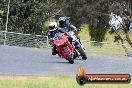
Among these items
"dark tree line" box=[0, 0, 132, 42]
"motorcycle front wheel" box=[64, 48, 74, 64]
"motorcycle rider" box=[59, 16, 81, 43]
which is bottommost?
"dark tree line" box=[0, 0, 132, 42]

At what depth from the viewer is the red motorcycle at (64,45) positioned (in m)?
14.8

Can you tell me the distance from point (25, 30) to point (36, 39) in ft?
29.7

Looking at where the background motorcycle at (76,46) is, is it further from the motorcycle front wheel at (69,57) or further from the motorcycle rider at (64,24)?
the motorcycle front wheel at (69,57)

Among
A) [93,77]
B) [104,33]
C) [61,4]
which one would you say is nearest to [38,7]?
[61,4]

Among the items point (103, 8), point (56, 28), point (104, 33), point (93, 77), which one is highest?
point (93, 77)

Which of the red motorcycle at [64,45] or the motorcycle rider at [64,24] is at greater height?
the motorcycle rider at [64,24]

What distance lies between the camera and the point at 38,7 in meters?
38.9

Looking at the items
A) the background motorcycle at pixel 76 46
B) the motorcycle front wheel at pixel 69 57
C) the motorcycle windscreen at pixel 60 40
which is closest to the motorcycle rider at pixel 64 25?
the background motorcycle at pixel 76 46

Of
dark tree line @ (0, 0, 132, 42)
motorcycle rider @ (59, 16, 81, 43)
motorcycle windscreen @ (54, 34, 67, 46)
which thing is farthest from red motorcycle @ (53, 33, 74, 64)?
dark tree line @ (0, 0, 132, 42)

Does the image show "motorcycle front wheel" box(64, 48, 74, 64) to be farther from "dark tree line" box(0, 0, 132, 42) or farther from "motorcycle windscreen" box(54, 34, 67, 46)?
"dark tree line" box(0, 0, 132, 42)

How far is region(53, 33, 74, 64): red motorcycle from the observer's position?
14.8 meters

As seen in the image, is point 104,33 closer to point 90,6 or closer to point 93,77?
point 90,6

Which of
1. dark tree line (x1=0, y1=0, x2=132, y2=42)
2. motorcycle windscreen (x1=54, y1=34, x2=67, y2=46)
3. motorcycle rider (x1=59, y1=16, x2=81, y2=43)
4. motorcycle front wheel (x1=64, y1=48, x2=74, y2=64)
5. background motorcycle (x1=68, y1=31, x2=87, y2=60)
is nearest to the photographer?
motorcycle windscreen (x1=54, y1=34, x2=67, y2=46)

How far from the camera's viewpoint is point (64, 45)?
1494 cm
